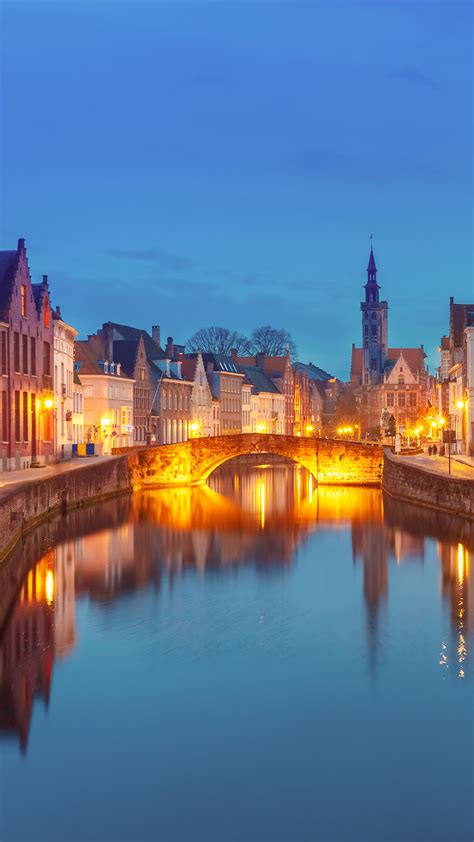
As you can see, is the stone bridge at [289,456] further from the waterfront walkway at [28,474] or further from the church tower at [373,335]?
the church tower at [373,335]

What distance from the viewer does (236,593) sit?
86.0ft

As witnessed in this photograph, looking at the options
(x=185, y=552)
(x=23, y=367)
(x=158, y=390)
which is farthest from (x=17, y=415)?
(x=158, y=390)

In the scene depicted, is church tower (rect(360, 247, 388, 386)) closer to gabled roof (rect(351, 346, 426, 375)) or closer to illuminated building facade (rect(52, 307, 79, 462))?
gabled roof (rect(351, 346, 426, 375))

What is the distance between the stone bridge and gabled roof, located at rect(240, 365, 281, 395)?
46430mm

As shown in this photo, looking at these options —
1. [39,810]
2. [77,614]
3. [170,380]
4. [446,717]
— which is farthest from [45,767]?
[170,380]

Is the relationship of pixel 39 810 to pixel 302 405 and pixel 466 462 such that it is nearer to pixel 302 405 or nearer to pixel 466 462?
pixel 466 462

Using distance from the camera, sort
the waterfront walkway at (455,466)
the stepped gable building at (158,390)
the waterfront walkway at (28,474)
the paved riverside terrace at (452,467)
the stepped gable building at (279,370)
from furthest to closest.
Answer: the stepped gable building at (279,370) < the stepped gable building at (158,390) < the waterfront walkway at (455,466) < the paved riverside terrace at (452,467) < the waterfront walkway at (28,474)

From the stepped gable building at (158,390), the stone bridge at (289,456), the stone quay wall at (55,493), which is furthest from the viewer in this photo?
the stepped gable building at (158,390)

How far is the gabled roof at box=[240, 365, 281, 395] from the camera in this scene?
349 feet

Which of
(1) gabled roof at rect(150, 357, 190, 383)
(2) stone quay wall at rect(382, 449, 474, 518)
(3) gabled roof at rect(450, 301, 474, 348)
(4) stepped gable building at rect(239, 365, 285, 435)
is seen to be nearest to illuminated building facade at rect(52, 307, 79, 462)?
(2) stone quay wall at rect(382, 449, 474, 518)

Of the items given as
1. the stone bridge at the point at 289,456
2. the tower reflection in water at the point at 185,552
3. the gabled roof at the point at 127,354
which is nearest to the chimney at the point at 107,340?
the gabled roof at the point at 127,354

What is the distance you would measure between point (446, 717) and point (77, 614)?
8945 millimetres

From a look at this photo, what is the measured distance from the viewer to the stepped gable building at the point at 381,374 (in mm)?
136625

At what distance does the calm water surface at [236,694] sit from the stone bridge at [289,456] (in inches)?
997
